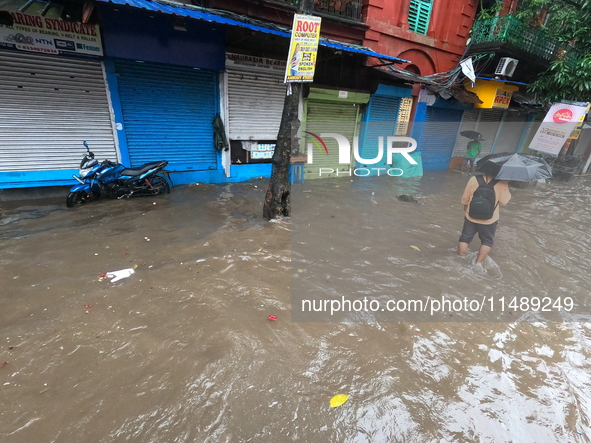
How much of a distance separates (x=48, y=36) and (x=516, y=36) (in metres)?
14.5

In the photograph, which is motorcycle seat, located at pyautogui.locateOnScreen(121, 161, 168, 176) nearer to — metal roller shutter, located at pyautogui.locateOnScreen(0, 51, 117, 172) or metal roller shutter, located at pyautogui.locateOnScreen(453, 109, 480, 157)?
metal roller shutter, located at pyautogui.locateOnScreen(0, 51, 117, 172)

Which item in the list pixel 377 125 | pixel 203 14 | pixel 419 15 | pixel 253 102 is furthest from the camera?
pixel 377 125

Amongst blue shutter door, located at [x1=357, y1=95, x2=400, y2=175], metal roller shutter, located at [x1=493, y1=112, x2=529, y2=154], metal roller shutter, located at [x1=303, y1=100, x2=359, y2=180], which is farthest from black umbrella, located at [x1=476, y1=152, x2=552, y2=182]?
metal roller shutter, located at [x1=493, y1=112, x2=529, y2=154]

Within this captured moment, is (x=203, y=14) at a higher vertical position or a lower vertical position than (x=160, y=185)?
higher

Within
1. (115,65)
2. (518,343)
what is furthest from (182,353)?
(115,65)

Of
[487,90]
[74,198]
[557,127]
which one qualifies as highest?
[487,90]

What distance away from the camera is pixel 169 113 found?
702 centimetres

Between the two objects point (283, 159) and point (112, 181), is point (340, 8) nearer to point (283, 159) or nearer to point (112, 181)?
point (283, 159)

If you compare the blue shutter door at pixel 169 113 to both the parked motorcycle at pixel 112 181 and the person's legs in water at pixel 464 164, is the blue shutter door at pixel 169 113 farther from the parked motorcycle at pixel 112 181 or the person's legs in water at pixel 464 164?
the person's legs in water at pixel 464 164

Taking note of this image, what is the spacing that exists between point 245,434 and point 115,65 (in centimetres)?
710

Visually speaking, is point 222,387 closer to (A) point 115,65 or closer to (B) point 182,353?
(B) point 182,353

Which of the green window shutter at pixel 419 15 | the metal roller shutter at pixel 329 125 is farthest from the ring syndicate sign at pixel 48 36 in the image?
the green window shutter at pixel 419 15

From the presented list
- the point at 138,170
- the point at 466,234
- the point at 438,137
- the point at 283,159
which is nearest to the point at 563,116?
the point at 438,137

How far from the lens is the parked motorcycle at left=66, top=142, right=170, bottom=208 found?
5.68 m
